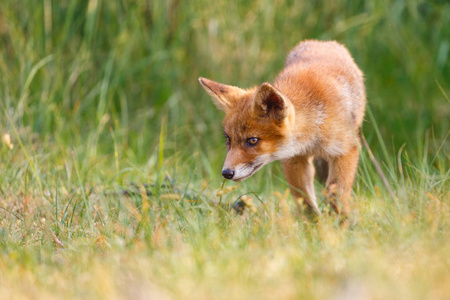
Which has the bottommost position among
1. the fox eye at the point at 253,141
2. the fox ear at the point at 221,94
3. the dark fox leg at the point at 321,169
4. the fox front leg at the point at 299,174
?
the dark fox leg at the point at 321,169

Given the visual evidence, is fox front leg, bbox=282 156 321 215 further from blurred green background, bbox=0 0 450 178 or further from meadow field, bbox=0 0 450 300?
blurred green background, bbox=0 0 450 178

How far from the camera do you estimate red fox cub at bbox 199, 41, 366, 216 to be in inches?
164

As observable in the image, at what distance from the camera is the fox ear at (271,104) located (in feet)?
13.2

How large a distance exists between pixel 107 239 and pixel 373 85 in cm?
476

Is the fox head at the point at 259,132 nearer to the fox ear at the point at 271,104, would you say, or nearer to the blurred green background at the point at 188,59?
the fox ear at the point at 271,104

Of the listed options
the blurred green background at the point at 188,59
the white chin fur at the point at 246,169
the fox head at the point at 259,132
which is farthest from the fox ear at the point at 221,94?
the blurred green background at the point at 188,59

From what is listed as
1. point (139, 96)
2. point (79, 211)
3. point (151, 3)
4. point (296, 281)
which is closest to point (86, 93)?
point (139, 96)

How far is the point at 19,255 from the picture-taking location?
3.00 metres

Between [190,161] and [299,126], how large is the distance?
1700 mm

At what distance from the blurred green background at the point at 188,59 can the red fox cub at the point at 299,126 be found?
63.5 inches

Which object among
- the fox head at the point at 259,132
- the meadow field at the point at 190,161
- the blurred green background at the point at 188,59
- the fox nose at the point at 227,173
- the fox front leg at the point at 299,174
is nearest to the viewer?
the meadow field at the point at 190,161

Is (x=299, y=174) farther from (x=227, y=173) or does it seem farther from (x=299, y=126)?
(x=227, y=173)

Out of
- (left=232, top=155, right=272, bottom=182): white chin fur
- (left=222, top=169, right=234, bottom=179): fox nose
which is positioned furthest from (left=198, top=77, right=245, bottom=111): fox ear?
(left=222, top=169, right=234, bottom=179): fox nose

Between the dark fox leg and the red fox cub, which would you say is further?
the dark fox leg
